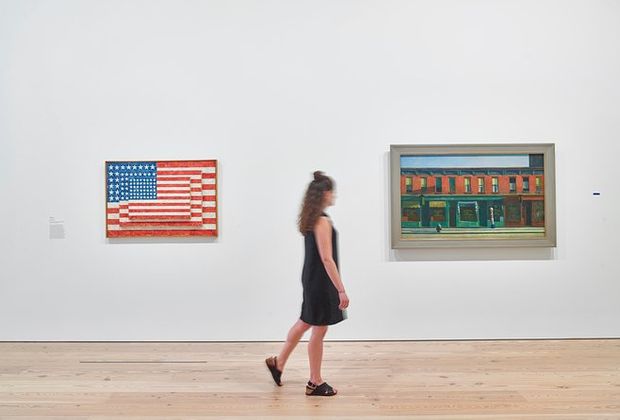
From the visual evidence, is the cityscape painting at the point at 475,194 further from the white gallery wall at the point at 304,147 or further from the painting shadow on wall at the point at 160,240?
the painting shadow on wall at the point at 160,240

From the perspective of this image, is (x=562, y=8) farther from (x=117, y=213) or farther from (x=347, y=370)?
(x=117, y=213)

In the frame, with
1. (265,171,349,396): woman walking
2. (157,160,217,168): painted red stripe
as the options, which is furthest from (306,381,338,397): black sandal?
(157,160,217,168): painted red stripe

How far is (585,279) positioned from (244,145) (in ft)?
12.5

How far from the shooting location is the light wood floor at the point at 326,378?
3322 mm

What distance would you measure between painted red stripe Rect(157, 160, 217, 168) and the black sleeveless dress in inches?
77.6

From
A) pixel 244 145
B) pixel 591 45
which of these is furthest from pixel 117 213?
pixel 591 45

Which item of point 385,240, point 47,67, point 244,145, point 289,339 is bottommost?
point 289,339

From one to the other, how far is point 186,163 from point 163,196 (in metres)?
0.41

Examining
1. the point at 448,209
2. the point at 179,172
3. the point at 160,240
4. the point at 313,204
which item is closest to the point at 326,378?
the point at 313,204

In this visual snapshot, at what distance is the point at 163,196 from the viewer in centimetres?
514

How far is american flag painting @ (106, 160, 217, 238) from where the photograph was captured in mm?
5133

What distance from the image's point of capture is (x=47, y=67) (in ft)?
17.1

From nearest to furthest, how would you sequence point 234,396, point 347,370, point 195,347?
1. point 234,396
2. point 347,370
3. point 195,347

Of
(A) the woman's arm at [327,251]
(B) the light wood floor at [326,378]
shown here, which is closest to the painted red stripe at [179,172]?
(B) the light wood floor at [326,378]
